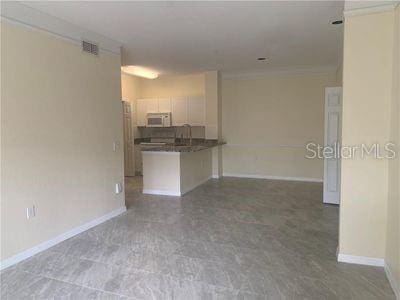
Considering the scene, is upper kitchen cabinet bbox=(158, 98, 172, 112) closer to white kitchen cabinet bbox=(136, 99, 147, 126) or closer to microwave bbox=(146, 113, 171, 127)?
microwave bbox=(146, 113, 171, 127)

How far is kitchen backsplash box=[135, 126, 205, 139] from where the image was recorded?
8008mm

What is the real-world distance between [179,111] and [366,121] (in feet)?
17.6

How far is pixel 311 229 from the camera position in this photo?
382 cm

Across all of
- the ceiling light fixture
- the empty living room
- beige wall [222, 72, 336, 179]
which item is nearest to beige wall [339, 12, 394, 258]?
the empty living room

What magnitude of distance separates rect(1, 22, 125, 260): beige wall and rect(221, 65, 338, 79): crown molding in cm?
355

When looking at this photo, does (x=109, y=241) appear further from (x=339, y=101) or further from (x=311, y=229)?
(x=339, y=101)

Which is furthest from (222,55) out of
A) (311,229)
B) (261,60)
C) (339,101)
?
(311,229)

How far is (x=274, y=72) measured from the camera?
275 inches

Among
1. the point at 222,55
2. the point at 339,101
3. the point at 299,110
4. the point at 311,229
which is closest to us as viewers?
the point at 311,229

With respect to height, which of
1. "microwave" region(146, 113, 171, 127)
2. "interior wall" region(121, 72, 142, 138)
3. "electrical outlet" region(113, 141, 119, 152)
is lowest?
"electrical outlet" region(113, 141, 119, 152)

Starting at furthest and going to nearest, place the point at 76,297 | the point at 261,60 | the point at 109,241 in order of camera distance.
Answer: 1. the point at 261,60
2. the point at 109,241
3. the point at 76,297

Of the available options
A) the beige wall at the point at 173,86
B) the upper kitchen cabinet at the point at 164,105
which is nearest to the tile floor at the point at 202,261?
the upper kitchen cabinet at the point at 164,105

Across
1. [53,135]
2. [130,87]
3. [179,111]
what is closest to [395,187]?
[53,135]

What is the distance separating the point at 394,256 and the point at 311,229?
138cm
